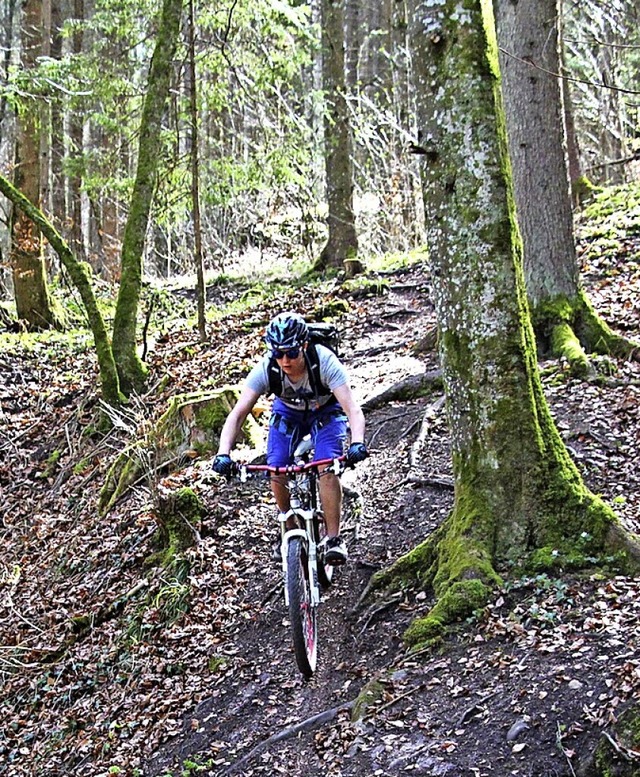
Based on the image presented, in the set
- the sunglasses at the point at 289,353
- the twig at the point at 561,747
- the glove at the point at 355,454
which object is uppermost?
the sunglasses at the point at 289,353

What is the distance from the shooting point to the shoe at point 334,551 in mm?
6146

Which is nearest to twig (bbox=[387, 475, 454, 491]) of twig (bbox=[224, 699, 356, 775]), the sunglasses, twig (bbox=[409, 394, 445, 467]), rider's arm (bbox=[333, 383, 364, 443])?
twig (bbox=[409, 394, 445, 467])

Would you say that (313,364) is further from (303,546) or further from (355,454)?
(303,546)

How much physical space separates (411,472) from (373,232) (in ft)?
36.2

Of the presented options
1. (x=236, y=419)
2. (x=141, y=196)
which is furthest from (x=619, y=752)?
(x=141, y=196)

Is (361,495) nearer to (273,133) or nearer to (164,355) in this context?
(164,355)

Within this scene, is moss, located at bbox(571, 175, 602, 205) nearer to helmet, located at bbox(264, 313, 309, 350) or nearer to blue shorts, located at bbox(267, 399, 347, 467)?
blue shorts, located at bbox(267, 399, 347, 467)

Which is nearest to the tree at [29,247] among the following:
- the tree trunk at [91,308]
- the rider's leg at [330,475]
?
the tree trunk at [91,308]

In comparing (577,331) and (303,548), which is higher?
(577,331)

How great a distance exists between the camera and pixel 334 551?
6141mm

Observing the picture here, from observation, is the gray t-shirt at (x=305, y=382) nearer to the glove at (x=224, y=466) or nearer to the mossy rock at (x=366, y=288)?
the glove at (x=224, y=466)

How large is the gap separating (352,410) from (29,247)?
12.2 meters

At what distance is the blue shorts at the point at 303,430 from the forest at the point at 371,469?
33.3 inches

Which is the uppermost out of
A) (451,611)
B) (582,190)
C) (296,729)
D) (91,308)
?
(582,190)
